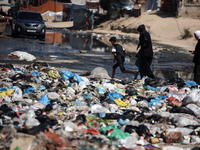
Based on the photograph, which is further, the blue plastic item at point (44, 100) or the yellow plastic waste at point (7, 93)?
the yellow plastic waste at point (7, 93)

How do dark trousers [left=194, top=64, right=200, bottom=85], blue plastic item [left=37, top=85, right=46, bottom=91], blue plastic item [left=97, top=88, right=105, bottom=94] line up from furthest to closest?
dark trousers [left=194, top=64, right=200, bottom=85], blue plastic item [left=97, top=88, right=105, bottom=94], blue plastic item [left=37, top=85, right=46, bottom=91]

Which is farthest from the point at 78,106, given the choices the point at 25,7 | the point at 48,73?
the point at 25,7

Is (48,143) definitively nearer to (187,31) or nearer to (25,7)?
(187,31)

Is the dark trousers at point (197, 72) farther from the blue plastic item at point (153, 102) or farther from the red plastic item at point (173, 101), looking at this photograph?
the blue plastic item at point (153, 102)

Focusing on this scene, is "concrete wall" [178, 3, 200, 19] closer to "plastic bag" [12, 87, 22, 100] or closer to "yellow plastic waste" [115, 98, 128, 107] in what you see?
"yellow plastic waste" [115, 98, 128, 107]

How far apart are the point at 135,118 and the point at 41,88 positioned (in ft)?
8.92

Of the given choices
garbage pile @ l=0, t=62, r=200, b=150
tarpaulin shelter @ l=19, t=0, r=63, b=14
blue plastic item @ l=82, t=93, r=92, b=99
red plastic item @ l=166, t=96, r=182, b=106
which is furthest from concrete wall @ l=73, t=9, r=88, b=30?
red plastic item @ l=166, t=96, r=182, b=106

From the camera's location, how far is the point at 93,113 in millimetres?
5805

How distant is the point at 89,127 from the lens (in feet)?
16.9

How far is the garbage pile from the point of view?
433 centimetres

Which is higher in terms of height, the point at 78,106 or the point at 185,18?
the point at 185,18

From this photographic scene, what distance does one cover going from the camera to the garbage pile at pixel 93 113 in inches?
171

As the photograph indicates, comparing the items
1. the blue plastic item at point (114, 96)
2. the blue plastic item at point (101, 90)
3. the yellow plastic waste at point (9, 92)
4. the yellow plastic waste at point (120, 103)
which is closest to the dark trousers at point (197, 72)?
the blue plastic item at point (114, 96)

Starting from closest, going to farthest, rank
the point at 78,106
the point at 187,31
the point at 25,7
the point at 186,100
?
the point at 78,106 → the point at 186,100 → the point at 187,31 → the point at 25,7
